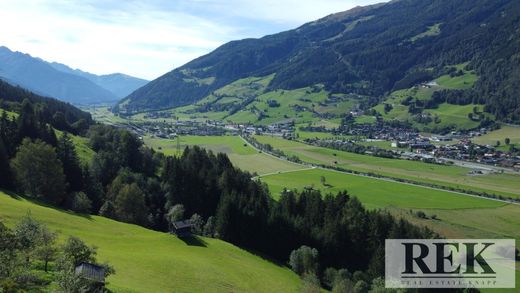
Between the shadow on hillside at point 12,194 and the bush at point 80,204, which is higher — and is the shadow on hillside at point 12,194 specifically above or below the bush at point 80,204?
above

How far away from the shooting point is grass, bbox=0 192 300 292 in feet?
178

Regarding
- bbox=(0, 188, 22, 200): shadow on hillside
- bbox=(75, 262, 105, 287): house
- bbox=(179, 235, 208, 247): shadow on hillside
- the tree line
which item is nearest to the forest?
bbox=(0, 188, 22, 200): shadow on hillside

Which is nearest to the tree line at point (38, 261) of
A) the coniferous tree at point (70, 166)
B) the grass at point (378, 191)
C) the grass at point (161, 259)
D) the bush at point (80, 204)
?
the grass at point (161, 259)

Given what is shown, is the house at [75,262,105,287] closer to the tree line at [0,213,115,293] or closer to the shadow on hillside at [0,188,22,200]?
the tree line at [0,213,115,293]

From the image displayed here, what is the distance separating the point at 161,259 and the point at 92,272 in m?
21.7

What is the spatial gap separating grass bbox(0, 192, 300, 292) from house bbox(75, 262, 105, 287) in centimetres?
301

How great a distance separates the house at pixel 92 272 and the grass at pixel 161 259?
3.01m

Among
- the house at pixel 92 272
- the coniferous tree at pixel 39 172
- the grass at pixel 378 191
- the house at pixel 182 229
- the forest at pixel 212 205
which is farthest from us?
the grass at pixel 378 191

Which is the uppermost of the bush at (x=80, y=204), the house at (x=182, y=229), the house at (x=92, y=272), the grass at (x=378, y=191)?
the house at (x=92, y=272)

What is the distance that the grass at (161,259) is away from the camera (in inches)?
2142

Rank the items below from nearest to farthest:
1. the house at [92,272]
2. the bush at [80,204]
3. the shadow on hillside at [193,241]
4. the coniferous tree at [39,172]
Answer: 1. the house at [92,272]
2. the shadow on hillside at [193,241]
3. the bush at [80,204]
4. the coniferous tree at [39,172]

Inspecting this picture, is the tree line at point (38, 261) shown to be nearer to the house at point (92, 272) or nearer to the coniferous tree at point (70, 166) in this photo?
the house at point (92, 272)

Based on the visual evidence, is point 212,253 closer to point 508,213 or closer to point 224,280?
point 224,280

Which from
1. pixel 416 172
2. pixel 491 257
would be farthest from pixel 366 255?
pixel 416 172
